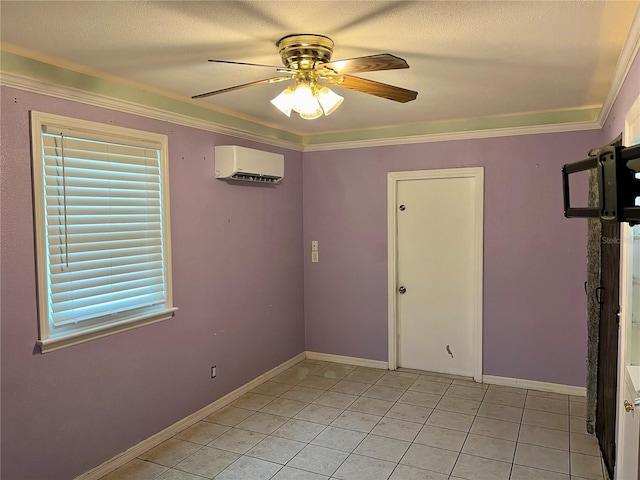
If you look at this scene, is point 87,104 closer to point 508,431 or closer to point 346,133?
point 346,133

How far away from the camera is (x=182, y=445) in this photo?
130 inches

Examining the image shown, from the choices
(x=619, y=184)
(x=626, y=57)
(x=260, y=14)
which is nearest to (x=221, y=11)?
(x=260, y=14)

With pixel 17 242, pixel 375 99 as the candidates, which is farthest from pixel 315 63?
pixel 17 242

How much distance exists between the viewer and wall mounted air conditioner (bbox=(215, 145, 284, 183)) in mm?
3773

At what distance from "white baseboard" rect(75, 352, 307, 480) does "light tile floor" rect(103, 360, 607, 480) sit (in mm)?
47

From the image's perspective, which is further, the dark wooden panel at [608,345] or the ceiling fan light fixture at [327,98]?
the dark wooden panel at [608,345]

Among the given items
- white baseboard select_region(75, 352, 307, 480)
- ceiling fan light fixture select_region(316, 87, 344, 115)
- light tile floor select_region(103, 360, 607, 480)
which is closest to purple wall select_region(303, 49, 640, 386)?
light tile floor select_region(103, 360, 607, 480)

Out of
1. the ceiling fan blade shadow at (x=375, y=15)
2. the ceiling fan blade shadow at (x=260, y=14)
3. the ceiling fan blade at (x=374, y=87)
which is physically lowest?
the ceiling fan blade at (x=374, y=87)

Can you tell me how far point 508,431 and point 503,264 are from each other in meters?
1.46

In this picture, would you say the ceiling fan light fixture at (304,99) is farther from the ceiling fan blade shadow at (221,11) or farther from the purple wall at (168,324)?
the purple wall at (168,324)

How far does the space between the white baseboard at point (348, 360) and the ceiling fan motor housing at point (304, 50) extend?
3416 millimetres

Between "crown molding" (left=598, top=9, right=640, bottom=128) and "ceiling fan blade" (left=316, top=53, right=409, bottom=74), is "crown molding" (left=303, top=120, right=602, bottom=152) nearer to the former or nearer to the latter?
"crown molding" (left=598, top=9, right=640, bottom=128)

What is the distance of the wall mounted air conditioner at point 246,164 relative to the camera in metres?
3.77

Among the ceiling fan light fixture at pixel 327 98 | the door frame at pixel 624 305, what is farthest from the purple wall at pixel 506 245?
the ceiling fan light fixture at pixel 327 98
